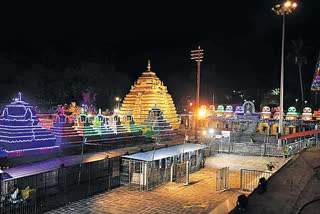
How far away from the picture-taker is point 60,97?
47.2 meters

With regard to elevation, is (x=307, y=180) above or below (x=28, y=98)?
below

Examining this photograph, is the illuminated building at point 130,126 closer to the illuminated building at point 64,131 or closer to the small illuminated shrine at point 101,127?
the small illuminated shrine at point 101,127

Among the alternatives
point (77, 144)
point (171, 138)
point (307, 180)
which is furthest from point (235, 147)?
point (307, 180)

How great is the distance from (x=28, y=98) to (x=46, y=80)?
12.9 ft

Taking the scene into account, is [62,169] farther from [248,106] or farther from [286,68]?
[286,68]

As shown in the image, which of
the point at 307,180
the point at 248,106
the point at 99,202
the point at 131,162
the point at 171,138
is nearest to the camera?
the point at 307,180

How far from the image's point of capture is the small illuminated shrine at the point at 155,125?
33531mm

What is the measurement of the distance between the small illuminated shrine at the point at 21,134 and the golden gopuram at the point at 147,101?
1829 centimetres

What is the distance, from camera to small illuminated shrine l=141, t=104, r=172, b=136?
110ft

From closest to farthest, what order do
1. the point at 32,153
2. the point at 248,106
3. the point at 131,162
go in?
the point at 131,162
the point at 32,153
the point at 248,106

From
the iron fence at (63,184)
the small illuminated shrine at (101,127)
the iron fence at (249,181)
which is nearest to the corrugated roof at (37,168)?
the iron fence at (63,184)

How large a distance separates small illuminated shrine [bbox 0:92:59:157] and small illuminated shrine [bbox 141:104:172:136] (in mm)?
13226

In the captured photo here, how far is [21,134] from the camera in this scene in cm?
2073

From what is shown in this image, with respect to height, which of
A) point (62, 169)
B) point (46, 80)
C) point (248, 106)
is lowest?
point (62, 169)
